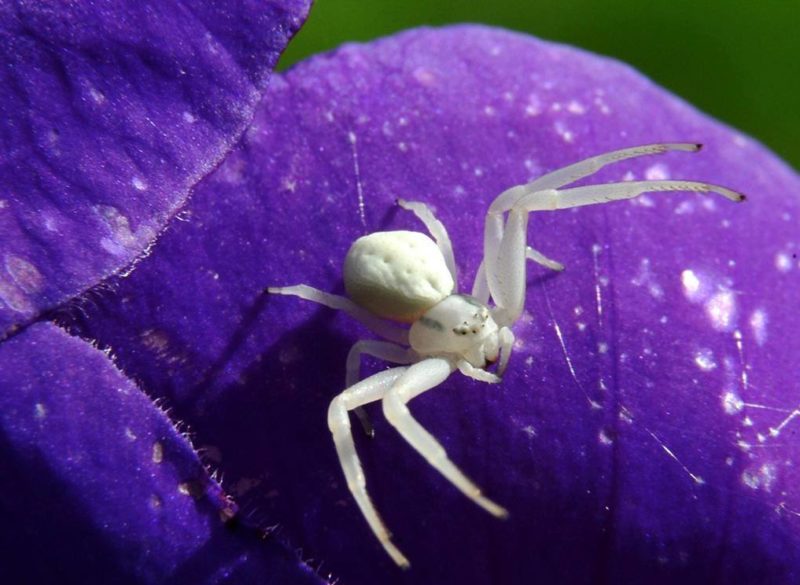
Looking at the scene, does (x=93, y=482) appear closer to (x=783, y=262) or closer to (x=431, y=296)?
(x=431, y=296)

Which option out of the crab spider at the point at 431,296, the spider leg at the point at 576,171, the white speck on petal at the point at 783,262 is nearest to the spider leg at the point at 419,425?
the crab spider at the point at 431,296

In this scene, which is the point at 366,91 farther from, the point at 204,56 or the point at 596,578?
the point at 596,578

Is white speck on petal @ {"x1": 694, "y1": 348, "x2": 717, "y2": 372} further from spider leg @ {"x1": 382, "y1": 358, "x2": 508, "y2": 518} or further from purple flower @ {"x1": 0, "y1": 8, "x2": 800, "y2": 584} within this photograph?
spider leg @ {"x1": 382, "y1": 358, "x2": 508, "y2": 518}

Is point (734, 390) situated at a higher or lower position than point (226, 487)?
higher

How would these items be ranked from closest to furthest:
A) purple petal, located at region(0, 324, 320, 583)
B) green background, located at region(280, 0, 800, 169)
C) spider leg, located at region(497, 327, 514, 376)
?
purple petal, located at region(0, 324, 320, 583) < spider leg, located at region(497, 327, 514, 376) < green background, located at region(280, 0, 800, 169)

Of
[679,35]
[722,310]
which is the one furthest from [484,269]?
[679,35]

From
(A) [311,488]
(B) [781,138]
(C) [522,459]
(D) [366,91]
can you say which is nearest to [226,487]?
(A) [311,488]

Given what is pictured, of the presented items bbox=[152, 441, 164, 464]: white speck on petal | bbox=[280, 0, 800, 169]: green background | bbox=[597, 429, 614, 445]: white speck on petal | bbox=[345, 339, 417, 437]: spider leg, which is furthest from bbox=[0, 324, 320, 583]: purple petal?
bbox=[280, 0, 800, 169]: green background
